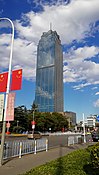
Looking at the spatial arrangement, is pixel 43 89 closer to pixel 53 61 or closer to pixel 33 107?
pixel 53 61

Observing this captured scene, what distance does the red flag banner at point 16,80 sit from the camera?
440 inches

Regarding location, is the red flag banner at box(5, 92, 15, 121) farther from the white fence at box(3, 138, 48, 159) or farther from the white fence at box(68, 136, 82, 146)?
the white fence at box(68, 136, 82, 146)

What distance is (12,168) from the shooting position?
9523mm

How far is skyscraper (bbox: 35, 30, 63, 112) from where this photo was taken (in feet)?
478

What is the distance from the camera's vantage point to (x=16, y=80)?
1130 cm

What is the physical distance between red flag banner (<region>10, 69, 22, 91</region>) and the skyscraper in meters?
132

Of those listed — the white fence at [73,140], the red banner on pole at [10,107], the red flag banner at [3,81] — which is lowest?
the white fence at [73,140]

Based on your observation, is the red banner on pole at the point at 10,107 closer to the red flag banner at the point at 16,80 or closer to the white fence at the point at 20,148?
the red flag banner at the point at 16,80

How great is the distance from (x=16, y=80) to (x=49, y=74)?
13320 centimetres

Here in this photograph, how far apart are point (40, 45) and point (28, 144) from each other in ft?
494

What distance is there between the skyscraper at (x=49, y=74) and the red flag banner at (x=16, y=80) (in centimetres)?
13166

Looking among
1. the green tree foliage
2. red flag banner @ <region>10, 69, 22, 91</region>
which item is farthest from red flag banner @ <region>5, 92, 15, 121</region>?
the green tree foliage

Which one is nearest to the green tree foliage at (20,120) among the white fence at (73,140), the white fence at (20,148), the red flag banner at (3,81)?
the white fence at (73,140)

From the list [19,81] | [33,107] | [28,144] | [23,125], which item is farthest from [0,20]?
[33,107]
